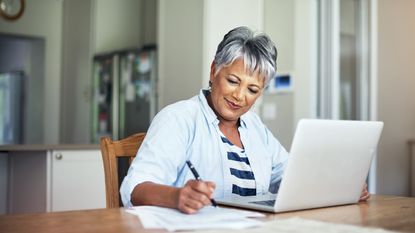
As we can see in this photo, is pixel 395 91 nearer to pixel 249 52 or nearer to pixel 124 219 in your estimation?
pixel 249 52

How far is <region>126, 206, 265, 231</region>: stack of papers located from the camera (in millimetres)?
1011

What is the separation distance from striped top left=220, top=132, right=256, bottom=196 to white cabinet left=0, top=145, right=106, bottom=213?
1582 millimetres

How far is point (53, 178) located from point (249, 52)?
175cm

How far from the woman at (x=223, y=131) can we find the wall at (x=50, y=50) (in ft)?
15.1

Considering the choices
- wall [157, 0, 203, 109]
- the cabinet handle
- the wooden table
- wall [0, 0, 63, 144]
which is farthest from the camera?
wall [0, 0, 63, 144]

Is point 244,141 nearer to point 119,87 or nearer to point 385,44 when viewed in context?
point 385,44

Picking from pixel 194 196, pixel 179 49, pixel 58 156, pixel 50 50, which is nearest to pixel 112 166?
pixel 194 196

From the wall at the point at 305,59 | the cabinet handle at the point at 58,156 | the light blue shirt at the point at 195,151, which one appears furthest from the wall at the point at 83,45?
the light blue shirt at the point at 195,151

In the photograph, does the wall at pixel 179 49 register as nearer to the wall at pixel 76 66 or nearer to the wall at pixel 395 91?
the wall at pixel 395 91

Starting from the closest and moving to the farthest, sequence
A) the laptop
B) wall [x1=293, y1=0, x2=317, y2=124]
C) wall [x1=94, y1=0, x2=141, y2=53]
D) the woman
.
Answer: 1. the laptop
2. the woman
3. wall [x1=293, y1=0, x2=317, y2=124]
4. wall [x1=94, y1=0, x2=141, y2=53]

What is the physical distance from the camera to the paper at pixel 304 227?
1.00 meters

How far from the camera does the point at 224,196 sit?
1.53 metres

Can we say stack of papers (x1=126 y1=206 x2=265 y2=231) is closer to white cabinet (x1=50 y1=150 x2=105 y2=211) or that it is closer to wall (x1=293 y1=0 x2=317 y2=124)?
white cabinet (x1=50 y1=150 x2=105 y2=211)

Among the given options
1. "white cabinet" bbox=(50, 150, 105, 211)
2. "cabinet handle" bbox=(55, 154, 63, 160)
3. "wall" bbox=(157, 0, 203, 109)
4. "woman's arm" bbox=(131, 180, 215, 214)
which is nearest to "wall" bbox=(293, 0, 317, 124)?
"wall" bbox=(157, 0, 203, 109)
